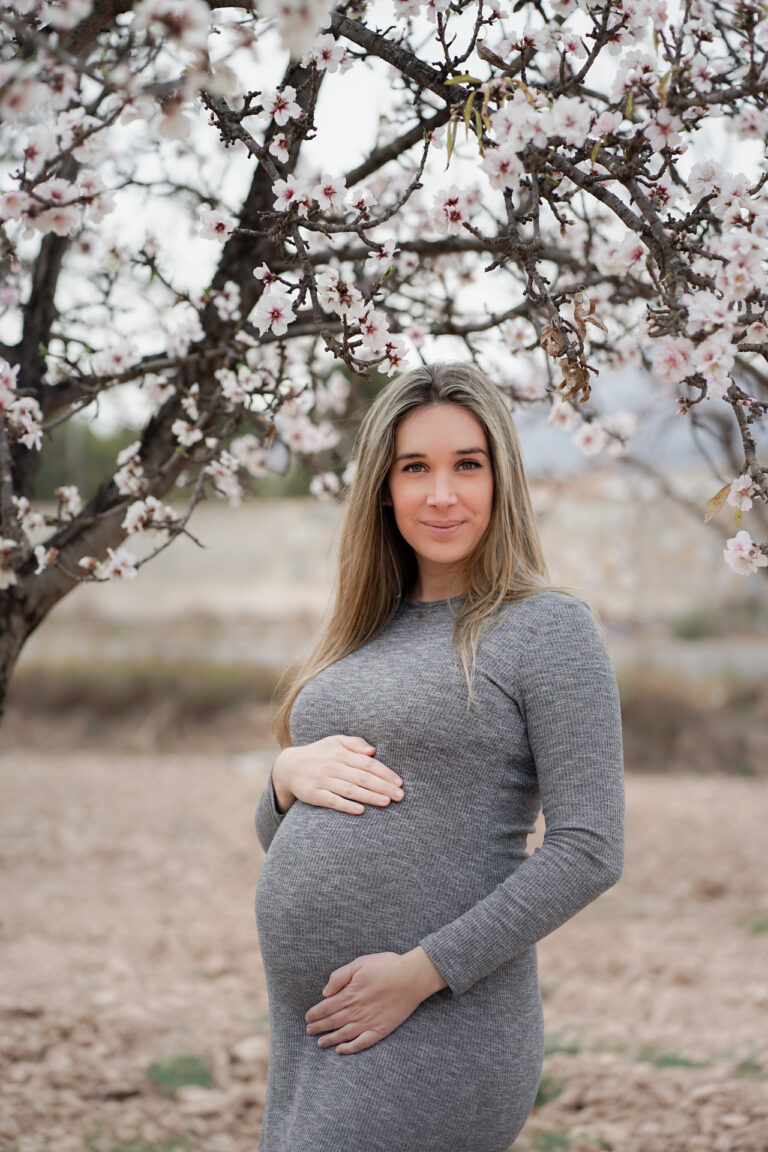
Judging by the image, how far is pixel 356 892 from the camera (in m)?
1.76

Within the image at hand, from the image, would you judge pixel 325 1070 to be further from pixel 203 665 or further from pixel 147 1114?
pixel 203 665

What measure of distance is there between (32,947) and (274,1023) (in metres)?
3.60

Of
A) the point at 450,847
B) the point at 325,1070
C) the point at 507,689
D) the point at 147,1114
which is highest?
the point at 507,689

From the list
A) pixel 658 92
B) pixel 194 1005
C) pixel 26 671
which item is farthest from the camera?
pixel 26 671

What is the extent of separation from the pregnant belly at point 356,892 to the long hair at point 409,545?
0.27 m

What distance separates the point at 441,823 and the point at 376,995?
0.29 metres

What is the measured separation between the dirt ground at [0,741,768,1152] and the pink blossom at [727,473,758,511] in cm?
193

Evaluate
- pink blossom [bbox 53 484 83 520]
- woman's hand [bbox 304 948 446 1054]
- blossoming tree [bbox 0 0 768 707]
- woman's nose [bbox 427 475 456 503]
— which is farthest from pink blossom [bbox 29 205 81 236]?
woman's hand [bbox 304 948 446 1054]

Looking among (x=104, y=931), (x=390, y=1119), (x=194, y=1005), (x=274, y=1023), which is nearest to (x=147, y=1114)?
(x=194, y=1005)

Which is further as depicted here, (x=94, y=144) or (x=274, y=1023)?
(x=274, y=1023)

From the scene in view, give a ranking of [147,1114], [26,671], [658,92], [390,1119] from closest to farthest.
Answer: [658,92]
[390,1119]
[147,1114]
[26,671]

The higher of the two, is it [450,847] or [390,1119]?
[450,847]

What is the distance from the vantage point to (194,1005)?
13.8 ft

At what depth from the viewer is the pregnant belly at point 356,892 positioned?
1733mm
